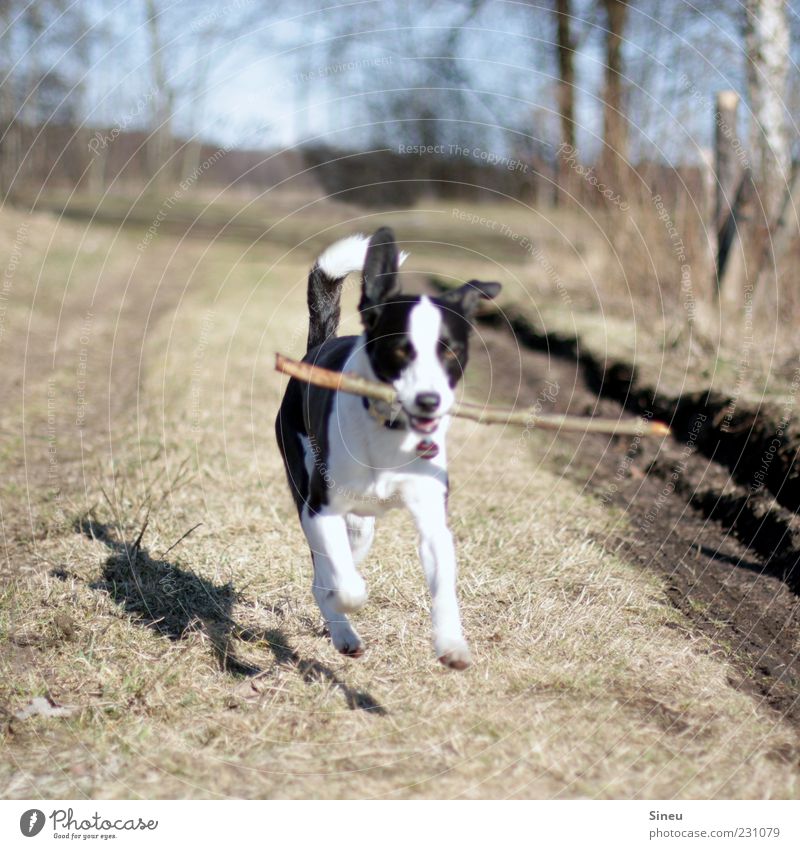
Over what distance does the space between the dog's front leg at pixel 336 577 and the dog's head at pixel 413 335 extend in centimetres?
71

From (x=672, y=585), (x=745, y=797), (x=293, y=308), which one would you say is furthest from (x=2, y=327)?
(x=745, y=797)

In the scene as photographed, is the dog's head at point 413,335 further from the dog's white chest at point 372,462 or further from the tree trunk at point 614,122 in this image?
the tree trunk at point 614,122

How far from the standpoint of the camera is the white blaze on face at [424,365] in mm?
3396

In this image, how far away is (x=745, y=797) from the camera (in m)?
3.69

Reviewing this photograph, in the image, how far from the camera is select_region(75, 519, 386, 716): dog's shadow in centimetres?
449

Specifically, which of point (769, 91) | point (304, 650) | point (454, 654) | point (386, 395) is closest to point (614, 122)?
point (769, 91)

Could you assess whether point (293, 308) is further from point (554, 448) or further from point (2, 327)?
point (554, 448)

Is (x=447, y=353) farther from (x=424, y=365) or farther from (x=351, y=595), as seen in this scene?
(x=351, y=595)

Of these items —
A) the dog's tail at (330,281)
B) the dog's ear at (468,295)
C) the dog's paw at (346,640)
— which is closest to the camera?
the dog's ear at (468,295)

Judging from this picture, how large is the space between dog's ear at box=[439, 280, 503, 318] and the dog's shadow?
1.75 metres

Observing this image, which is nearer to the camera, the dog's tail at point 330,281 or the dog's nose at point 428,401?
the dog's nose at point 428,401

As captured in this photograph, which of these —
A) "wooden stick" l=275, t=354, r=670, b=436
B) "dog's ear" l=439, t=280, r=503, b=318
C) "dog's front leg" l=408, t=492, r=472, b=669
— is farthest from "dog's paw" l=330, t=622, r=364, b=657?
"dog's ear" l=439, t=280, r=503, b=318

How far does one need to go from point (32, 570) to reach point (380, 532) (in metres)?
2.03

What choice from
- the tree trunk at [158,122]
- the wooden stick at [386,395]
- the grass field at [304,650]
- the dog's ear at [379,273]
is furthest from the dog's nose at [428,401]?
the tree trunk at [158,122]
